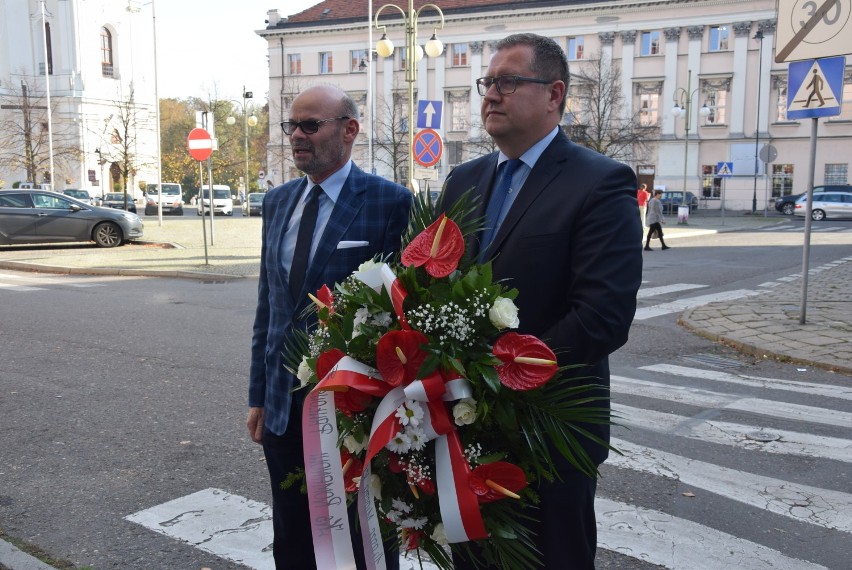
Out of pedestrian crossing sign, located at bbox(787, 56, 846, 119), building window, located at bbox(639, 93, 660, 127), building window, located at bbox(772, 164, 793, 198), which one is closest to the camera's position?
pedestrian crossing sign, located at bbox(787, 56, 846, 119)

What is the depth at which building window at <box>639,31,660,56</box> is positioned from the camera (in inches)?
Result: 2260

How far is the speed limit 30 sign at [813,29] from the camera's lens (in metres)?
8.64

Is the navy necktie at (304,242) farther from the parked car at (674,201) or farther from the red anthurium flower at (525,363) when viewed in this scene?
the parked car at (674,201)

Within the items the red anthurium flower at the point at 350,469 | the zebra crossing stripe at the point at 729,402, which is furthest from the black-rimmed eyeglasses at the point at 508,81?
the zebra crossing stripe at the point at 729,402

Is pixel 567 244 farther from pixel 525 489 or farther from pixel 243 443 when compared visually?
pixel 243 443

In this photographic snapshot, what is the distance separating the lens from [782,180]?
5500 cm

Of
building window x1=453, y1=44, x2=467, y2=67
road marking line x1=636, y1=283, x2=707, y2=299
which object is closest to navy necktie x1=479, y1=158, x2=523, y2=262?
road marking line x1=636, y1=283, x2=707, y2=299

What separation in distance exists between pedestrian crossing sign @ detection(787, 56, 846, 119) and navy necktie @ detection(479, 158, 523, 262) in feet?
25.4

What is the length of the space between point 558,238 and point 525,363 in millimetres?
459

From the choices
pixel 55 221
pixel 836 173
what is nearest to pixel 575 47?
pixel 836 173

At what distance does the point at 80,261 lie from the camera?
18.3 m

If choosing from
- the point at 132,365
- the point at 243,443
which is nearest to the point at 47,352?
the point at 132,365

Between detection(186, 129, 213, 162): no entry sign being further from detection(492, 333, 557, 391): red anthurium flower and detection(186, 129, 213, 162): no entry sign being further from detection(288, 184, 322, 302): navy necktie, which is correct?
detection(492, 333, 557, 391): red anthurium flower

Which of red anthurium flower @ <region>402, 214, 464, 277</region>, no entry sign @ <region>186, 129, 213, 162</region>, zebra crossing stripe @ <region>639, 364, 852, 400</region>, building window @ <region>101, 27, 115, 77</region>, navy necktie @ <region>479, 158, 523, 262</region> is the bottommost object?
zebra crossing stripe @ <region>639, 364, 852, 400</region>
